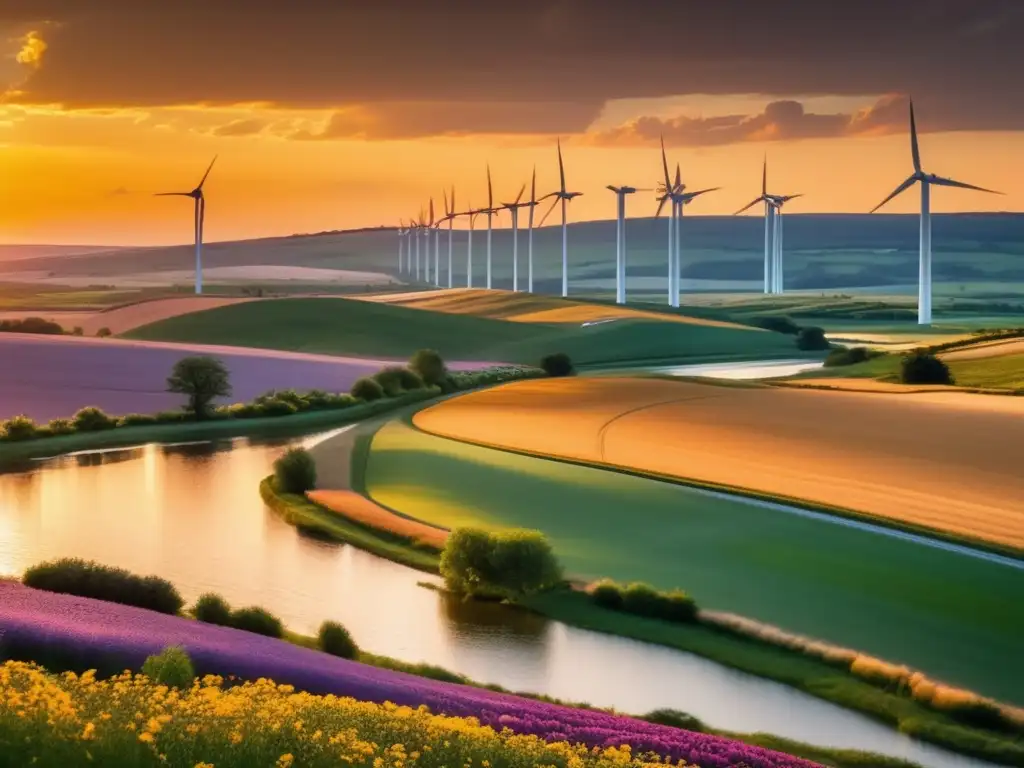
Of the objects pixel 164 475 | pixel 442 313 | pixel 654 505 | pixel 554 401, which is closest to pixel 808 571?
pixel 654 505

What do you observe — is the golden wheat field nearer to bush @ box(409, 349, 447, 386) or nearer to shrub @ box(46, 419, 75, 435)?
bush @ box(409, 349, 447, 386)

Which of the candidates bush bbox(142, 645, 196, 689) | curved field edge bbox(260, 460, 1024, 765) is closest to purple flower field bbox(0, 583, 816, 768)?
bush bbox(142, 645, 196, 689)

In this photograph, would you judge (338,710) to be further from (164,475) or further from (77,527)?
(164,475)

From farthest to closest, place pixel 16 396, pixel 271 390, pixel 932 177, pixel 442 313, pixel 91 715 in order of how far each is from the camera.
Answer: pixel 442 313 < pixel 932 177 < pixel 271 390 < pixel 16 396 < pixel 91 715

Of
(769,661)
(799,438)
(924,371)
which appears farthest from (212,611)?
Answer: (924,371)

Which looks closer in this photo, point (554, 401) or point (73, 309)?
point (554, 401)
